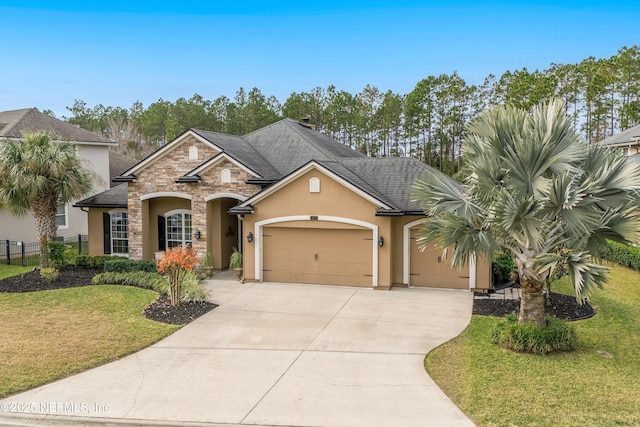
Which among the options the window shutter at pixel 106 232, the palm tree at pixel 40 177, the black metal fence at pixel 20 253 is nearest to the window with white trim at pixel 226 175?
the palm tree at pixel 40 177

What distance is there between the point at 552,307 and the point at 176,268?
10.4m

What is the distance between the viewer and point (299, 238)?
17781 mm

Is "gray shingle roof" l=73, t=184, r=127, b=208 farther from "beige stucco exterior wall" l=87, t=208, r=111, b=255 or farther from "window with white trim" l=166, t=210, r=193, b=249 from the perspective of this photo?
"window with white trim" l=166, t=210, r=193, b=249

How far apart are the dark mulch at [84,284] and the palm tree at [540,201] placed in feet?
22.7

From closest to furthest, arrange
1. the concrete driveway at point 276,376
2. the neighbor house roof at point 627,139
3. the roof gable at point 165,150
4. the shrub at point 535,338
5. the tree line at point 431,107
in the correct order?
1. the concrete driveway at point 276,376
2. the shrub at point 535,338
3. the roof gable at point 165,150
4. the neighbor house roof at point 627,139
5. the tree line at point 431,107

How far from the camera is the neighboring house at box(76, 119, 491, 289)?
17.0 metres

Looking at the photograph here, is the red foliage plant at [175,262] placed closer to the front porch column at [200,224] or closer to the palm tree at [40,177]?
the front porch column at [200,224]

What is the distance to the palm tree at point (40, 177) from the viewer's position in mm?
17641

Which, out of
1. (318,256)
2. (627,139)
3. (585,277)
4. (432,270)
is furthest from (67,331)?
(627,139)

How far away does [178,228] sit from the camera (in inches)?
819

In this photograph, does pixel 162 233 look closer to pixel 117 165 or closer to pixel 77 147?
pixel 77 147

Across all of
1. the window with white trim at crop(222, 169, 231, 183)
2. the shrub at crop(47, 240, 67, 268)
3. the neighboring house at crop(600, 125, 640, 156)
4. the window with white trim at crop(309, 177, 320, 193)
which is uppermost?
the neighboring house at crop(600, 125, 640, 156)


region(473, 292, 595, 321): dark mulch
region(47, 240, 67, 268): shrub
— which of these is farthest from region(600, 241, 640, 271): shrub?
region(47, 240, 67, 268): shrub

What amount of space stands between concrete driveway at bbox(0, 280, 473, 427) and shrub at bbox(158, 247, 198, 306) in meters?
1.21
